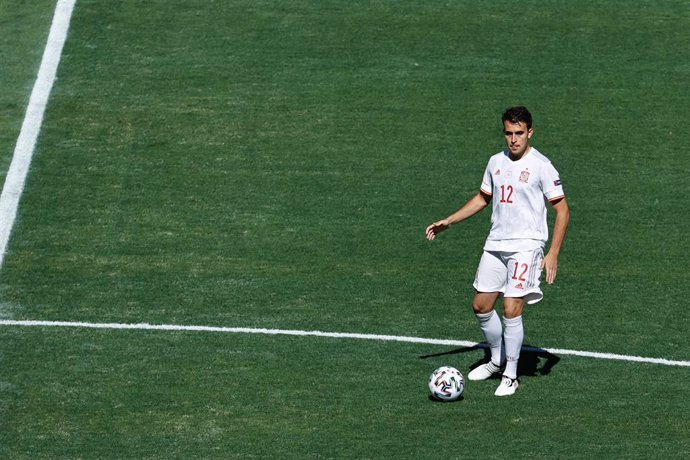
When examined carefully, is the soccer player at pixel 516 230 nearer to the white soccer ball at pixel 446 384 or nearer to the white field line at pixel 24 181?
the white soccer ball at pixel 446 384

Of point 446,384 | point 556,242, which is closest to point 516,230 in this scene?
point 556,242

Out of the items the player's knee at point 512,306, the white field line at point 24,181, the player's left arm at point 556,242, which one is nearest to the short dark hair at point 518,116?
the player's left arm at point 556,242

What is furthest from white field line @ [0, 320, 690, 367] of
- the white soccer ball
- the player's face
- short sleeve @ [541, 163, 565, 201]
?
the player's face

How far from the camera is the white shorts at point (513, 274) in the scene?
11.9 metres

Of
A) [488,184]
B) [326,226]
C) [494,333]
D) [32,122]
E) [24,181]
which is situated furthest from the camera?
[32,122]

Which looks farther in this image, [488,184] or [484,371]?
[484,371]

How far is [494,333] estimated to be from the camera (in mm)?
12328

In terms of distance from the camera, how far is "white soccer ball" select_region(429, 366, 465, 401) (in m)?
11.8

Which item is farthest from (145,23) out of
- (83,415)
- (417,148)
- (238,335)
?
(83,415)

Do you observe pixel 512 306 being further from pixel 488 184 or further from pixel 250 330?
pixel 250 330

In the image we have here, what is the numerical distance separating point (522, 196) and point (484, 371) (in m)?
1.64

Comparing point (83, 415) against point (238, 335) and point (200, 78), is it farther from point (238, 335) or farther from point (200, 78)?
point (200, 78)

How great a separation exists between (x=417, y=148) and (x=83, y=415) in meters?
6.55

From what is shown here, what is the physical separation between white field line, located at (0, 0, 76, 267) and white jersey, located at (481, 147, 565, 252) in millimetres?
5604
